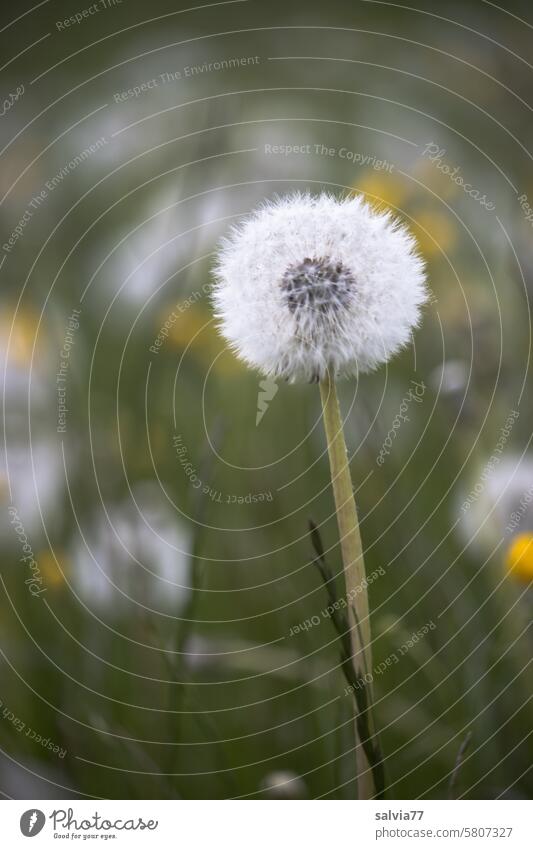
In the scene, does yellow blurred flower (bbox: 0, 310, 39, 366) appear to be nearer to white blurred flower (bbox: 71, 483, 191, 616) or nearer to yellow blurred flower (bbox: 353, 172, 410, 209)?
white blurred flower (bbox: 71, 483, 191, 616)

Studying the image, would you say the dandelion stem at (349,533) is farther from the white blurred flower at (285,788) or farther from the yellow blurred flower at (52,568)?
the yellow blurred flower at (52,568)

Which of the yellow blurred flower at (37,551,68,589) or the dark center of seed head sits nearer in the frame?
the dark center of seed head

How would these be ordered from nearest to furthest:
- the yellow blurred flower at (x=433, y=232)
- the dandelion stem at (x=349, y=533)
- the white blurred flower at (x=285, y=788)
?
the dandelion stem at (x=349, y=533) < the white blurred flower at (x=285, y=788) < the yellow blurred flower at (x=433, y=232)

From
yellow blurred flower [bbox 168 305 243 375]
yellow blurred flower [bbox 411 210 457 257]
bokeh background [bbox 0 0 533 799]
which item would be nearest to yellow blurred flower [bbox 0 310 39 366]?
bokeh background [bbox 0 0 533 799]

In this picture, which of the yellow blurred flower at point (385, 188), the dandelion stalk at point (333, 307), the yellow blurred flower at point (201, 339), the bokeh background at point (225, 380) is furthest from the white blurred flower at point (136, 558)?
the yellow blurred flower at point (385, 188)

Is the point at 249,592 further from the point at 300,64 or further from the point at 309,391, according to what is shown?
the point at 300,64

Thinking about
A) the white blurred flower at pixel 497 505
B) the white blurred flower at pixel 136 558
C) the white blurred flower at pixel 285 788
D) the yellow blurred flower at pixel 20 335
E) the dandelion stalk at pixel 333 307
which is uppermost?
the yellow blurred flower at pixel 20 335
